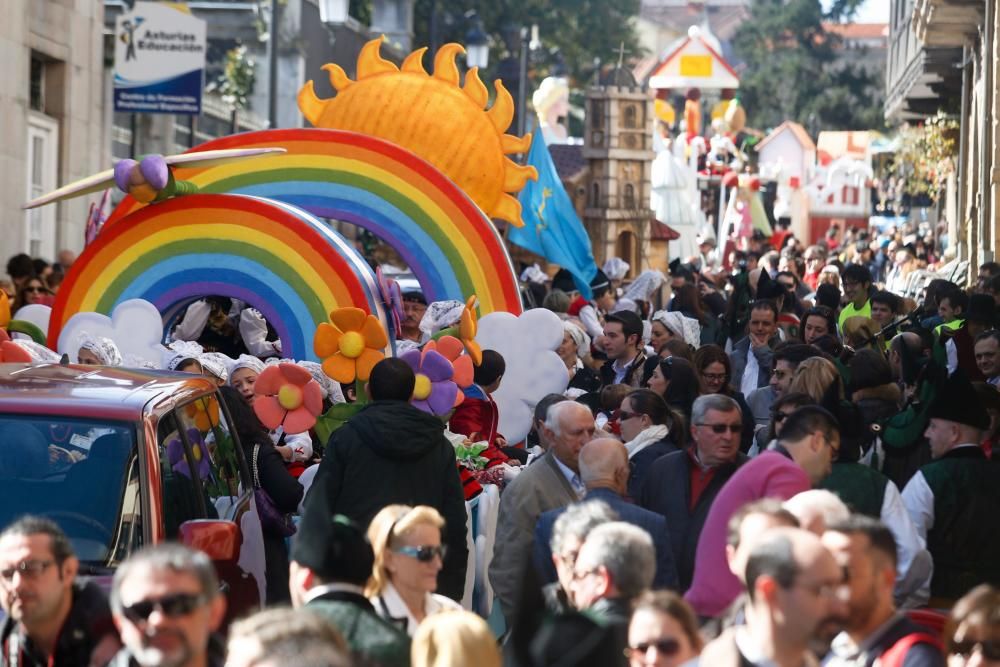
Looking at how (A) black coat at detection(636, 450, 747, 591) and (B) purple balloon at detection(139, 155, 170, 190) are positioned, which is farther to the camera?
(B) purple balloon at detection(139, 155, 170, 190)

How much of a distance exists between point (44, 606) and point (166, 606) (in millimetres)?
1046

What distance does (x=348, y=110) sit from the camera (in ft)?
51.6

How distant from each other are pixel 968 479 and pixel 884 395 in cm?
206

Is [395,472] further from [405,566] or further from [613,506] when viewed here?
[405,566]

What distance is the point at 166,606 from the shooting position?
4902mm

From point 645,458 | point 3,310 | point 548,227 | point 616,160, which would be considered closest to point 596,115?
point 616,160

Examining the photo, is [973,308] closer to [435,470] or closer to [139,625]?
[435,470]

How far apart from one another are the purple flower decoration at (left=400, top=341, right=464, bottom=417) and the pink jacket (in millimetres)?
3296

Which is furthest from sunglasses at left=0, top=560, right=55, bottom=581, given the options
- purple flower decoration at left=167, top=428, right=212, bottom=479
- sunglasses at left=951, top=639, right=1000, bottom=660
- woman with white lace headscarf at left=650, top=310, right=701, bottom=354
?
woman with white lace headscarf at left=650, top=310, right=701, bottom=354

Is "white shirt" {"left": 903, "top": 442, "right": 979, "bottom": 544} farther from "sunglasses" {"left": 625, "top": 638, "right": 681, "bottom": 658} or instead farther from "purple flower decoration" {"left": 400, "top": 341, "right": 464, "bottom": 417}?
"sunglasses" {"left": 625, "top": 638, "right": 681, "bottom": 658}

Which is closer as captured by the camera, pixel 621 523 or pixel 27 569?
pixel 27 569

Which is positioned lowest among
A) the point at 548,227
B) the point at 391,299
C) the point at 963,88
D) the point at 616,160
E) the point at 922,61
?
the point at 391,299

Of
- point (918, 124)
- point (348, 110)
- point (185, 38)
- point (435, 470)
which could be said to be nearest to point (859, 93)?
point (918, 124)

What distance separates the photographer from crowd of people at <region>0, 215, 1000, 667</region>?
5.09 metres
